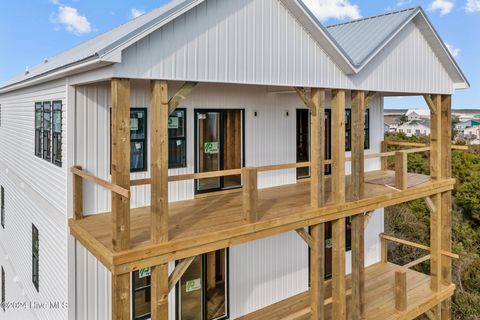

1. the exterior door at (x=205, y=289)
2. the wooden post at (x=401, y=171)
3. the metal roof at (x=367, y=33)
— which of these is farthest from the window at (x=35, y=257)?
the wooden post at (x=401, y=171)

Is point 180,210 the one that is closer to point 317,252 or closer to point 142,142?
point 142,142


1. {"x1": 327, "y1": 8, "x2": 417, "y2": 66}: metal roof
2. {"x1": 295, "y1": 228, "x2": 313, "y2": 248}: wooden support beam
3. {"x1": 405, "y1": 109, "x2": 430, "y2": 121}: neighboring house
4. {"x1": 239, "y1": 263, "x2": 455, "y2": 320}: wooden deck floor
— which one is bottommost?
{"x1": 239, "y1": 263, "x2": 455, "y2": 320}: wooden deck floor

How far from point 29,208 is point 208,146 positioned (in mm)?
5183

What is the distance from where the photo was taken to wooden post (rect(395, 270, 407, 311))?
981 cm

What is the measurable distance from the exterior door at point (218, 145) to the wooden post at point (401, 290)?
446cm

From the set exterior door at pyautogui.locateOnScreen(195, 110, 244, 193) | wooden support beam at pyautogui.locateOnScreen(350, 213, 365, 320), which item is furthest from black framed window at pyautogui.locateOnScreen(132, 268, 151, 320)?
wooden support beam at pyautogui.locateOnScreen(350, 213, 365, 320)

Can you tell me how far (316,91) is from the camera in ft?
26.2

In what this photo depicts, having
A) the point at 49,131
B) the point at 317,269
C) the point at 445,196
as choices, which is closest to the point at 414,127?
the point at 445,196

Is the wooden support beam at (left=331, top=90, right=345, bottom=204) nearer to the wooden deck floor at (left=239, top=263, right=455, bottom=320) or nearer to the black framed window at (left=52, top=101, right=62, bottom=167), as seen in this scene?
the wooden deck floor at (left=239, top=263, right=455, bottom=320)

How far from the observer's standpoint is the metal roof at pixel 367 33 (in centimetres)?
907

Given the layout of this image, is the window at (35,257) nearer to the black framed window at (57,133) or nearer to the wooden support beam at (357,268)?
the black framed window at (57,133)

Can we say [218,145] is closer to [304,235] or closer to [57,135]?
[304,235]

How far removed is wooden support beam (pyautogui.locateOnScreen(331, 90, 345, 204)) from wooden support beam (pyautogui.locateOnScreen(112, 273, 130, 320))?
4.73m

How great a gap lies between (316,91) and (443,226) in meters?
A: 6.55
